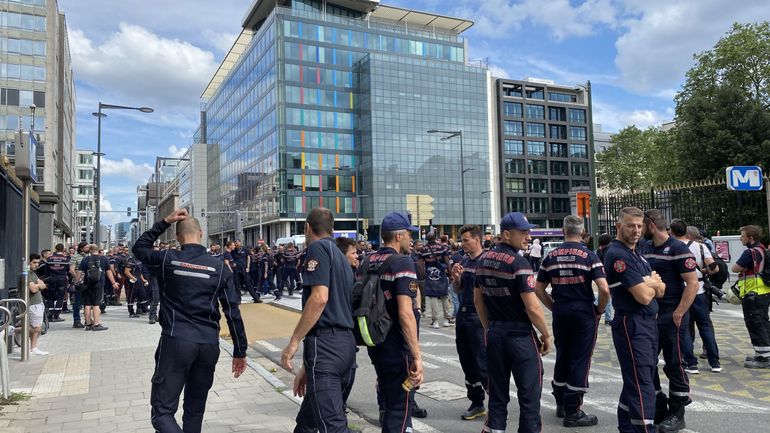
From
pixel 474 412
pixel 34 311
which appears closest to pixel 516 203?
pixel 34 311

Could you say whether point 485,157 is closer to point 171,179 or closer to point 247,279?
point 247,279

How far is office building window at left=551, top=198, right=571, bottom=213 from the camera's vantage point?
85062 mm

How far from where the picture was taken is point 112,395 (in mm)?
6605

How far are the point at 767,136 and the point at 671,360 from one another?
3449 cm

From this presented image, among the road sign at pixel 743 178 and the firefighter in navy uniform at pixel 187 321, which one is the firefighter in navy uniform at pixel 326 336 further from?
the road sign at pixel 743 178

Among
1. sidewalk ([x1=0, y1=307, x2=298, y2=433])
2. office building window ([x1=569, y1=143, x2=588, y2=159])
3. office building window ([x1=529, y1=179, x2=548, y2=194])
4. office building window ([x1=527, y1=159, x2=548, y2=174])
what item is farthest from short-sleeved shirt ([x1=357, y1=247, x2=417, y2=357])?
office building window ([x1=569, y1=143, x2=588, y2=159])

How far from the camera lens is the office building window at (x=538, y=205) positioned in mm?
83625

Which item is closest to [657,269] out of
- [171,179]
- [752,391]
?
[752,391]

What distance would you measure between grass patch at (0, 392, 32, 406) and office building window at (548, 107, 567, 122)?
86.7 m

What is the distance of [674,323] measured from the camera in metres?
5.18

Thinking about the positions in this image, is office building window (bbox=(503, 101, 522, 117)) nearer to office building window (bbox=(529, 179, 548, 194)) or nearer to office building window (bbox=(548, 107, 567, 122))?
office building window (bbox=(548, 107, 567, 122))

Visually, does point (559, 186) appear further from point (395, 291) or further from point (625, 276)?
point (395, 291)

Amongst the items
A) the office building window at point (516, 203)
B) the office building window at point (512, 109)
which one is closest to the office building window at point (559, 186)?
the office building window at point (516, 203)

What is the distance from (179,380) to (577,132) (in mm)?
90898
